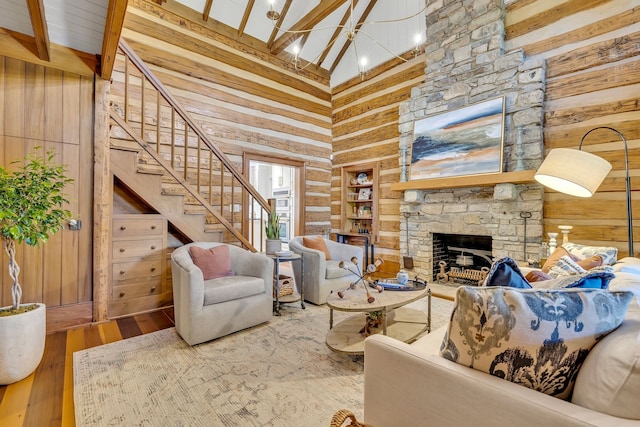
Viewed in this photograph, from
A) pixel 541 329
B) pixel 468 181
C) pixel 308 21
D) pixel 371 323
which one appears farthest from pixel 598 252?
pixel 308 21

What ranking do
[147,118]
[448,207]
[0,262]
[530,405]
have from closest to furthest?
[530,405] → [0,262] → [147,118] → [448,207]

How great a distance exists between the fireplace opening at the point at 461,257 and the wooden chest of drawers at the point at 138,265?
4002 mm

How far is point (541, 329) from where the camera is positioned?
872 mm

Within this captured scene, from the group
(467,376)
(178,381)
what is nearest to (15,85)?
(178,381)

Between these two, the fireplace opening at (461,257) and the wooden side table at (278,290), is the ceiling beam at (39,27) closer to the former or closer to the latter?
the wooden side table at (278,290)

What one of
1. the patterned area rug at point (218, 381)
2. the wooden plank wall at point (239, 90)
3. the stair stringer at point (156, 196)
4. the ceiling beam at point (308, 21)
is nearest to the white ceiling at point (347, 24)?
the ceiling beam at point (308, 21)

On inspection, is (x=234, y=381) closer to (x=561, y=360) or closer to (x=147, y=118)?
(x=561, y=360)

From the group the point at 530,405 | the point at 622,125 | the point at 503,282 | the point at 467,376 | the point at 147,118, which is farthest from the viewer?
the point at 147,118

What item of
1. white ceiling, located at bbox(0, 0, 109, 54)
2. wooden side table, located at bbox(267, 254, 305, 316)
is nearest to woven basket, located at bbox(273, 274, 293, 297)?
wooden side table, located at bbox(267, 254, 305, 316)

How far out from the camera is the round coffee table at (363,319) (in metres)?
2.15

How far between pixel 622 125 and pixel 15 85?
6102mm

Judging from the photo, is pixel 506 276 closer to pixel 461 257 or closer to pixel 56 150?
pixel 56 150

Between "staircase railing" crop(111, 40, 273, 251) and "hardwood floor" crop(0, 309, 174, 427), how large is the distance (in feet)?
5.11

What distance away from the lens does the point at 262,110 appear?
5359mm
